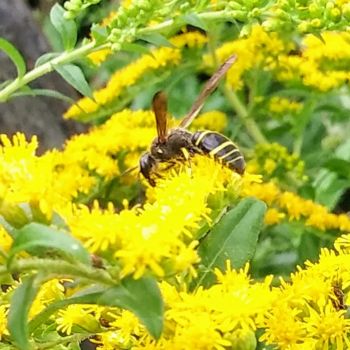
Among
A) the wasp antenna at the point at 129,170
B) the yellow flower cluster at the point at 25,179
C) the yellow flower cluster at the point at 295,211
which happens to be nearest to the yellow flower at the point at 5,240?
the yellow flower cluster at the point at 25,179

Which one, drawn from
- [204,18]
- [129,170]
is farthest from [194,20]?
[129,170]

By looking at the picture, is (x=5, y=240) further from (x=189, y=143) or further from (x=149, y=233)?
(x=189, y=143)

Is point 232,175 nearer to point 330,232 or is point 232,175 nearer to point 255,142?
point 330,232

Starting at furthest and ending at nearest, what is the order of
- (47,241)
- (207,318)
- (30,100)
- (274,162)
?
(30,100) < (274,162) < (207,318) < (47,241)

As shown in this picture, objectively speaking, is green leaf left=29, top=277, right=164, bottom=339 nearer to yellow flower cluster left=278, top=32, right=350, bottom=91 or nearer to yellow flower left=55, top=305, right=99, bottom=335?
yellow flower left=55, top=305, right=99, bottom=335

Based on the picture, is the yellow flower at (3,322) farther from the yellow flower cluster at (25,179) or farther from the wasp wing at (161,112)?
the wasp wing at (161,112)

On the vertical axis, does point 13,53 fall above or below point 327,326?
above

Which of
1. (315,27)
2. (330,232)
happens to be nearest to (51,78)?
(330,232)
